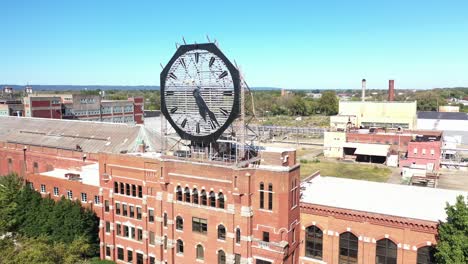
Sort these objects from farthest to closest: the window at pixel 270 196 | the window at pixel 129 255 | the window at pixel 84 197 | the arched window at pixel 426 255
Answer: the window at pixel 84 197
the window at pixel 129 255
the window at pixel 270 196
the arched window at pixel 426 255

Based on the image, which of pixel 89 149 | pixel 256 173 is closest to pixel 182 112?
pixel 256 173


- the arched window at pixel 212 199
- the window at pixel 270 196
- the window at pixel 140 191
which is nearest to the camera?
the window at pixel 270 196

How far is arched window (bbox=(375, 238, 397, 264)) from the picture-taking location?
3597cm

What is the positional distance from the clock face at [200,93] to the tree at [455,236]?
840 inches

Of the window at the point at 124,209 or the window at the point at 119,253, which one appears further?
the window at the point at 119,253

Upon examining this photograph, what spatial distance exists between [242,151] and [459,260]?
70.0 feet

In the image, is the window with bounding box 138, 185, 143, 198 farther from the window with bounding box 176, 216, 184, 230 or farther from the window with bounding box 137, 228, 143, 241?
the window with bounding box 176, 216, 184, 230

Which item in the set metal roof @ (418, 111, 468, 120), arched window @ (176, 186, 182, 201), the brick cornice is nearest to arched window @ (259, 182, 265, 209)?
the brick cornice

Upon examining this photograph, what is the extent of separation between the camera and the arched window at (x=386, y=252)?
35969 mm

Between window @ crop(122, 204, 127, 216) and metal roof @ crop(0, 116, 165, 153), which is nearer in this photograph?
window @ crop(122, 204, 127, 216)

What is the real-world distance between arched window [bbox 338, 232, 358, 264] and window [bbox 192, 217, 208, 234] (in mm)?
14503

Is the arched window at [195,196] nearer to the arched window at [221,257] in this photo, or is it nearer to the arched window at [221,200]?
the arched window at [221,200]

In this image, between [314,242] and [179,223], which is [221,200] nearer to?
[179,223]

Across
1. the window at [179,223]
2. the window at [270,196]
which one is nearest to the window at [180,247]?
the window at [179,223]
